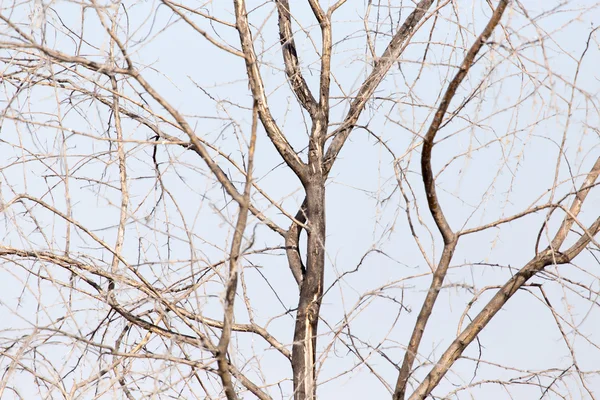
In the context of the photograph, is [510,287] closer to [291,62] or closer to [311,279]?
[311,279]

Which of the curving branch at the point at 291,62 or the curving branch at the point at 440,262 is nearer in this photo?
the curving branch at the point at 440,262

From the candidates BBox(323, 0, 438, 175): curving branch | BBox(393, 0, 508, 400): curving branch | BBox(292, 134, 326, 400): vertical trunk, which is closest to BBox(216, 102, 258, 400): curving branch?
BBox(393, 0, 508, 400): curving branch

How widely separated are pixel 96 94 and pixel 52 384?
0.70m

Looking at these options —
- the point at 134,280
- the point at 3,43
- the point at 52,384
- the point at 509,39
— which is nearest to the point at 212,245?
the point at 134,280

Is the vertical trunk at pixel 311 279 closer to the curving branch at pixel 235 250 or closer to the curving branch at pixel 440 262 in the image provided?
the curving branch at pixel 440 262

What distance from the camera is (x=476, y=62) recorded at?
187 centimetres

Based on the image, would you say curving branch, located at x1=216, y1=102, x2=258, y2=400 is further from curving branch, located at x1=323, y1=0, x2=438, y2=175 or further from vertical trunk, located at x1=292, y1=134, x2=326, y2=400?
curving branch, located at x1=323, y1=0, x2=438, y2=175

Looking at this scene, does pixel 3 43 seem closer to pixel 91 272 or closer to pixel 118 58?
pixel 118 58

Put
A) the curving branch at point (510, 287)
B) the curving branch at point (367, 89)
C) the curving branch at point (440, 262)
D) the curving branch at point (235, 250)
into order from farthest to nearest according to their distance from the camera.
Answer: the curving branch at point (367, 89) → the curving branch at point (510, 287) → the curving branch at point (440, 262) → the curving branch at point (235, 250)

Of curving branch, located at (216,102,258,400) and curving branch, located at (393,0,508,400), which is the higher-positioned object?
curving branch, located at (393,0,508,400)

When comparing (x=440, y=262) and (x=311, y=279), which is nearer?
(x=440, y=262)

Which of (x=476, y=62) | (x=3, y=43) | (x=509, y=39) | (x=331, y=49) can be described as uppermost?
(x=331, y=49)

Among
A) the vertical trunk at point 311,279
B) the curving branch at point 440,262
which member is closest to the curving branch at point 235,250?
the curving branch at point 440,262

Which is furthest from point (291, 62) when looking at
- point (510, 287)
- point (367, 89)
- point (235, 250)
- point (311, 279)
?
point (235, 250)
